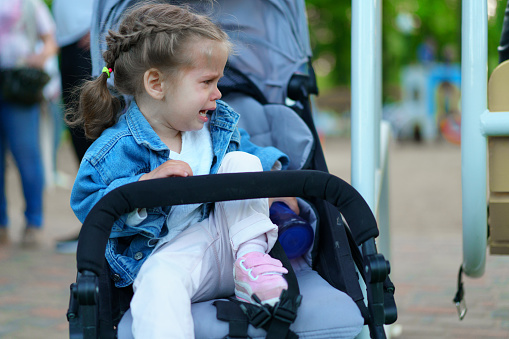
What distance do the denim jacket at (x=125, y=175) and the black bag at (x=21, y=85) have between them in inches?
111

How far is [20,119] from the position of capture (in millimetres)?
4688

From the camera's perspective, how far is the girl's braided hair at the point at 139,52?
6.10ft

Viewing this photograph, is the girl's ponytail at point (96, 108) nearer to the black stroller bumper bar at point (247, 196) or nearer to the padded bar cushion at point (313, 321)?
the black stroller bumper bar at point (247, 196)

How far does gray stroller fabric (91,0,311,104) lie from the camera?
A: 8.46ft

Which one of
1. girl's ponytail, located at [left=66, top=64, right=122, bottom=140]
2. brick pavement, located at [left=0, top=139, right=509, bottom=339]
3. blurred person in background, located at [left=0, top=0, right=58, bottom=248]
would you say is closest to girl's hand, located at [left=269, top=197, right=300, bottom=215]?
girl's ponytail, located at [left=66, top=64, right=122, bottom=140]

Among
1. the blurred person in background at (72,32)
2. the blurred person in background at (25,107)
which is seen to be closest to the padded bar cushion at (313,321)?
the blurred person in background at (72,32)

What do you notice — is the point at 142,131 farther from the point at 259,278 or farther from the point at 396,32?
the point at 396,32

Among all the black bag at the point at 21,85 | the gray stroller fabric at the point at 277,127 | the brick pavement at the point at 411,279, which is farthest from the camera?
the black bag at the point at 21,85

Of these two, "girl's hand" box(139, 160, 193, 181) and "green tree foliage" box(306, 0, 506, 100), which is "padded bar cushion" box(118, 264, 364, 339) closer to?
"girl's hand" box(139, 160, 193, 181)

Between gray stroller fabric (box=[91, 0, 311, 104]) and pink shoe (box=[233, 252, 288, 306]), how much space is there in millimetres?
1008

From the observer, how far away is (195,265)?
5.72 ft

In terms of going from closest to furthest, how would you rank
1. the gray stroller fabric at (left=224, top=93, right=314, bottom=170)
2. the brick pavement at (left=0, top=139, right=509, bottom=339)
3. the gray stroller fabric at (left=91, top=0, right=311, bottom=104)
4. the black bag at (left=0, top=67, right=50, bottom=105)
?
1. the gray stroller fabric at (left=224, top=93, right=314, bottom=170)
2. the gray stroller fabric at (left=91, top=0, right=311, bottom=104)
3. the brick pavement at (left=0, top=139, right=509, bottom=339)
4. the black bag at (left=0, top=67, right=50, bottom=105)

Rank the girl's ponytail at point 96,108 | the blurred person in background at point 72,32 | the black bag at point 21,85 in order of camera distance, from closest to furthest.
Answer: the girl's ponytail at point 96,108 → the blurred person in background at point 72,32 → the black bag at point 21,85

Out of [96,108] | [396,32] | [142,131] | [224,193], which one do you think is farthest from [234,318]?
[396,32]
